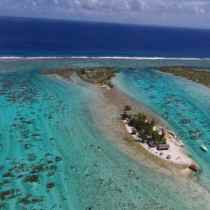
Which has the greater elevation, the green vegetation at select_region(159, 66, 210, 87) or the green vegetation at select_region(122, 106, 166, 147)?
the green vegetation at select_region(122, 106, 166, 147)

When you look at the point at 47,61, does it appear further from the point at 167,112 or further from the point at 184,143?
the point at 184,143

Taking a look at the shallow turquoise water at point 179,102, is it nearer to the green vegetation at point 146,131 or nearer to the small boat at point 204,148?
the small boat at point 204,148

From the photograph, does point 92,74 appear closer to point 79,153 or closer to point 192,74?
point 192,74

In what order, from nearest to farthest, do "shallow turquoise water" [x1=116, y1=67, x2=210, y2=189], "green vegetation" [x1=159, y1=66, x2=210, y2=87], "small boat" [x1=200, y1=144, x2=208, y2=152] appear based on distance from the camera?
"small boat" [x1=200, y1=144, x2=208, y2=152]
"shallow turquoise water" [x1=116, y1=67, x2=210, y2=189]
"green vegetation" [x1=159, y1=66, x2=210, y2=87]

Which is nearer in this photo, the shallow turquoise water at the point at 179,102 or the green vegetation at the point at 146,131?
the green vegetation at the point at 146,131

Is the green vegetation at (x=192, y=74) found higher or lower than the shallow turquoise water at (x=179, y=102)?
lower

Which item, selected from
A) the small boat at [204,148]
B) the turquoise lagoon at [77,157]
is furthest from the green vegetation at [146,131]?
the small boat at [204,148]

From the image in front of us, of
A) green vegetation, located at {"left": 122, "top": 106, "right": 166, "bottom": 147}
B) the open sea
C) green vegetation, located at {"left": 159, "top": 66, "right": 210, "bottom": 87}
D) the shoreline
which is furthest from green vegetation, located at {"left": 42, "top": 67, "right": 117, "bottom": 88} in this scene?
green vegetation, located at {"left": 122, "top": 106, "right": 166, "bottom": 147}

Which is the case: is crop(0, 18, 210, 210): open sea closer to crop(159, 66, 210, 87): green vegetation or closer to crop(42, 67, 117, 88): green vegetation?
crop(42, 67, 117, 88): green vegetation
